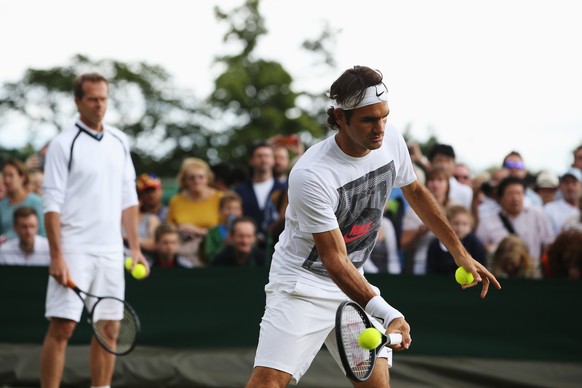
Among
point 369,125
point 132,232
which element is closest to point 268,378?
point 369,125

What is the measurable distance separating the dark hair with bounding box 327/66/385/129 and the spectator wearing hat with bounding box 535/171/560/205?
5.57 metres

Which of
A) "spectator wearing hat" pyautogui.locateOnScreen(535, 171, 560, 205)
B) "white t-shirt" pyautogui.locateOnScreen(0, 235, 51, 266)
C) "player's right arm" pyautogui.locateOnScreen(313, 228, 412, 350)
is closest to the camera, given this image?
"player's right arm" pyautogui.locateOnScreen(313, 228, 412, 350)

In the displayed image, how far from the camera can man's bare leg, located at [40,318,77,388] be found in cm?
671

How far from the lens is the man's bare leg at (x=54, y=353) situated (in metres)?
6.71

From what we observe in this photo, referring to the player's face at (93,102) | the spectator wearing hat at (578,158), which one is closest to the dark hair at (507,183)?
the spectator wearing hat at (578,158)

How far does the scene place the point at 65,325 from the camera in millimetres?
6762

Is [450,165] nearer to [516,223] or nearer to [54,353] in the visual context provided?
[516,223]

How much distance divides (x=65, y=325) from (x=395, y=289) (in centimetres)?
293

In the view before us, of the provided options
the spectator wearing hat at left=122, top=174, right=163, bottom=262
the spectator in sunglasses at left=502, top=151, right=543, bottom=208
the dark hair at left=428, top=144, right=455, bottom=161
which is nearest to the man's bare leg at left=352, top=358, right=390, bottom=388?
the dark hair at left=428, top=144, right=455, bottom=161

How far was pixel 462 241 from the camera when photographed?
320 inches

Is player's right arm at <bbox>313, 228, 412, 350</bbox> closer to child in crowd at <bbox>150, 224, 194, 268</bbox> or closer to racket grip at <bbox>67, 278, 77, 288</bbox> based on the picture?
racket grip at <bbox>67, 278, 77, 288</bbox>

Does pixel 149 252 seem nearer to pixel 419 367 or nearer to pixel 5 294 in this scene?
pixel 5 294


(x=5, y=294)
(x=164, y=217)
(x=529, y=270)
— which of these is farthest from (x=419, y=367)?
(x=5, y=294)

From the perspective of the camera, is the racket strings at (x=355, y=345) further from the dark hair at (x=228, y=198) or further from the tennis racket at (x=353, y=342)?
the dark hair at (x=228, y=198)
